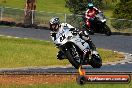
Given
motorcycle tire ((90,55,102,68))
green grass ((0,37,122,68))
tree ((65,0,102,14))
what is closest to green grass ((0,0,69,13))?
tree ((65,0,102,14))

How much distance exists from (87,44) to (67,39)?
851 millimetres

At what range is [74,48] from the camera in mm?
15469

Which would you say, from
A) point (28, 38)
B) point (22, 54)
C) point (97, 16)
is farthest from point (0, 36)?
point (22, 54)

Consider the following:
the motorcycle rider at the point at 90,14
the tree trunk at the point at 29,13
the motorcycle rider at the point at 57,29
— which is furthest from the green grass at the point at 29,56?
the tree trunk at the point at 29,13

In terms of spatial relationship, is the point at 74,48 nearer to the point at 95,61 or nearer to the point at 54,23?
the point at 95,61

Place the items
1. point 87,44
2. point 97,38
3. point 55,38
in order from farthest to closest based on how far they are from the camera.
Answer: point 97,38 < point 87,44 < point 55,38

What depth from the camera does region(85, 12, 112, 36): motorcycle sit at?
29562mm

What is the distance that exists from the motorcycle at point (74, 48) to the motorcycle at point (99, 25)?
45.3 ft

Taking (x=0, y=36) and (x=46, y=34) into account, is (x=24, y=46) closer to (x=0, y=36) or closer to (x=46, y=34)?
(x=0, y=36)

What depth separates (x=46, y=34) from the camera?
33562 millimetres

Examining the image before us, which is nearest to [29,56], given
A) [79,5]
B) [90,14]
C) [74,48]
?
[74,48]

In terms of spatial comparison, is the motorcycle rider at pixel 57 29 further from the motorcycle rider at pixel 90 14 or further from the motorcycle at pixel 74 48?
the motorcycle rider at pixel 90 14

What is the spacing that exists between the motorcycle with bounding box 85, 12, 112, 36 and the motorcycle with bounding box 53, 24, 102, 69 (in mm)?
13821

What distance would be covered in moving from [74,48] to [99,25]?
14.9m
